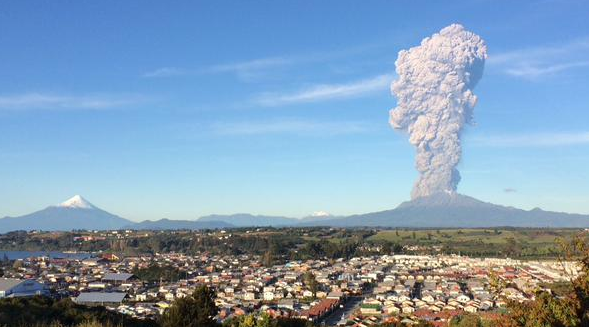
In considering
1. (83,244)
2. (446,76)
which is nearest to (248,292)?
(83,244)

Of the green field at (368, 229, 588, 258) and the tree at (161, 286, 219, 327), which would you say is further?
the green field at (368, 229, 588, 258)

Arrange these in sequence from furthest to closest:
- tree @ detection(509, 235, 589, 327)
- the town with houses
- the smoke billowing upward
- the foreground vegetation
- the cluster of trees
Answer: the smoke billowing upward → the foreground vegetation → the town with houses → the cluster of trees → tree @ detection(509, 235, 589, 327)

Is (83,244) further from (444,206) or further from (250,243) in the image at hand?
(444,206)

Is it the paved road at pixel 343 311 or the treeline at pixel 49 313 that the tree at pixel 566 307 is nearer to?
the treeline at pixel 49 313

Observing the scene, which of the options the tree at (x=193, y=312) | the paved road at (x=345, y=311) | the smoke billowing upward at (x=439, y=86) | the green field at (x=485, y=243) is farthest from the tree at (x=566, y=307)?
the smoke billowing upward at (x=439, y=86)

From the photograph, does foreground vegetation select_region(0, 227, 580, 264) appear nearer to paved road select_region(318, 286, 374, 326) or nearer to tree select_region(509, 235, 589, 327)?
paved road select_region(318, 286, 374, 326)

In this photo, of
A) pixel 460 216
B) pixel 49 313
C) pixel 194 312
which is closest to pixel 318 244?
pixel 49 313

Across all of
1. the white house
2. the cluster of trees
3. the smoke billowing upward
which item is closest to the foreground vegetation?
the white house
